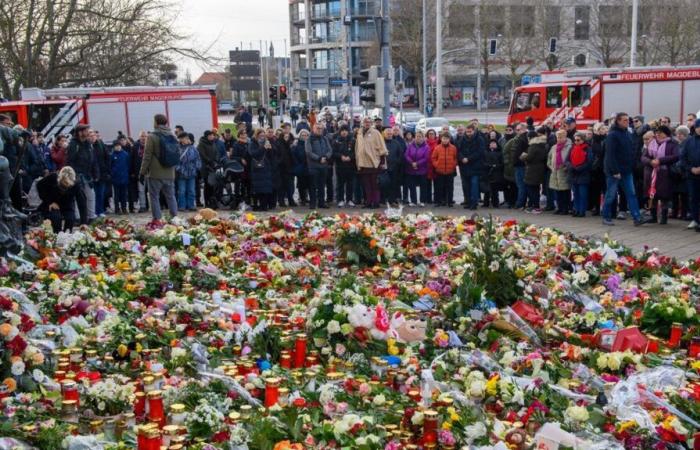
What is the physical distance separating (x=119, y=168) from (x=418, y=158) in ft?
20.9

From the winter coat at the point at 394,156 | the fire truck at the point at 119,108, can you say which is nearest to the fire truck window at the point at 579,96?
the fire truck at the point at 119,108

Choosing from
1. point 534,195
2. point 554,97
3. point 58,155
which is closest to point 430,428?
point 534,195

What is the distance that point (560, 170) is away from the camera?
16750mm

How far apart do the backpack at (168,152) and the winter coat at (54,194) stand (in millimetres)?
2205

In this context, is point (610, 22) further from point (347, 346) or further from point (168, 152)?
point (347, 346)

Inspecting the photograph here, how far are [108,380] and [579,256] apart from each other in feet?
20.6

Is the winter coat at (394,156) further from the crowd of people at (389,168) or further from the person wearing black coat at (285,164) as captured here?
the person wearing black coat at (285,164)

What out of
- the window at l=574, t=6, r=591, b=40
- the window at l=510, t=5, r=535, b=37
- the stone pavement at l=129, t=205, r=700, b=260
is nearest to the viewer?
the stone pavement at l=129, t=205, r=700, b=260

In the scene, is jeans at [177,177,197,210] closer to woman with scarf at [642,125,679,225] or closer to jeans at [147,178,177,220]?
jeans at [147,178,177,220]

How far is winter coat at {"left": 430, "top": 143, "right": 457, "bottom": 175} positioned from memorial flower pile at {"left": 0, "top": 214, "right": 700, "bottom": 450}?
7.25 meters

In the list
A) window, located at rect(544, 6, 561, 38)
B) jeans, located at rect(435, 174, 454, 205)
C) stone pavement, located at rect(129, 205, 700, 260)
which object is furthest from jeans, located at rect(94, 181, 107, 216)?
window, located at rect(544, 6, 561, 38)

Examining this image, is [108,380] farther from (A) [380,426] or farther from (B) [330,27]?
(B) [330,27]

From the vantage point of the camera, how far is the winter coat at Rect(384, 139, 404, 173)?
18.9m

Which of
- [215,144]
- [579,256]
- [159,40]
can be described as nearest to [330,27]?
[159,40]
